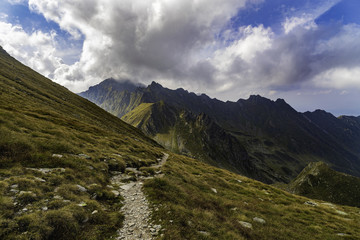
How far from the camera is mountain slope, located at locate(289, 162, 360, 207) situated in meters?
77.0

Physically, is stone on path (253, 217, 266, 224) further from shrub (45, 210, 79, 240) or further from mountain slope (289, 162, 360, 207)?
mountain slope (289, 162, 360, 207)

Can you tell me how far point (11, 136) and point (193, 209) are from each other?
17997 millimetres

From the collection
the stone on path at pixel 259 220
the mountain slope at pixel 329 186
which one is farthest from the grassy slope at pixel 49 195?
the mountain slope at pixel 329 186

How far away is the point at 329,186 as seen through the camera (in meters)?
85.4

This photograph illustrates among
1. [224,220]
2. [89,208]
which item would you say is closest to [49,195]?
[89,208]

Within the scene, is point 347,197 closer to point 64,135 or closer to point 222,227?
point 222,227

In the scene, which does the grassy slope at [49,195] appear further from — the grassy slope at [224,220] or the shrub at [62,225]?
the grassy slope at [224,220]

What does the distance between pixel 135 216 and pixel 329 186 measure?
118 m

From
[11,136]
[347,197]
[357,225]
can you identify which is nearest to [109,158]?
[11,136]

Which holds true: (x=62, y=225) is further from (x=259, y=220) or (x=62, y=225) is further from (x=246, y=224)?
(x=259, y=220)

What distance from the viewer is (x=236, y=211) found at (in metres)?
15.1

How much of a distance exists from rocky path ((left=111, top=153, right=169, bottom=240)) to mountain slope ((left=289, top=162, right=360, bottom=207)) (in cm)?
10793

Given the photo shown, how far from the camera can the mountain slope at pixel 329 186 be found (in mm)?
76956

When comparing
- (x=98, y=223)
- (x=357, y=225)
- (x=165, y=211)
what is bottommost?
(x=98, y=223)
